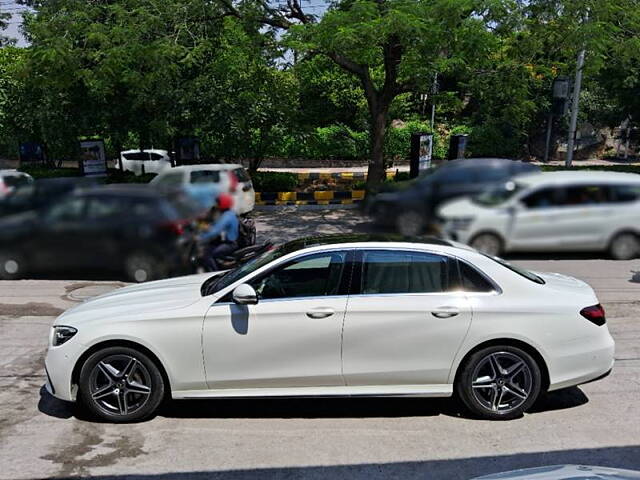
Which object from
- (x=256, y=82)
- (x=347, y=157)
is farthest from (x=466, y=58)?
(x=347, y=157)

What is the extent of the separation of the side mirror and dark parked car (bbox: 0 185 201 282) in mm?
2021

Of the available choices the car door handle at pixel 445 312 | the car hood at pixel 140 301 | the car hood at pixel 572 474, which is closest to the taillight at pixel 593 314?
the car door handle at pixel 445 312

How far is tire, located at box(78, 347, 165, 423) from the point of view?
4777mm

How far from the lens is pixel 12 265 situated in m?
2.65

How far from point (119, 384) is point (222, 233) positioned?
238 centimetres

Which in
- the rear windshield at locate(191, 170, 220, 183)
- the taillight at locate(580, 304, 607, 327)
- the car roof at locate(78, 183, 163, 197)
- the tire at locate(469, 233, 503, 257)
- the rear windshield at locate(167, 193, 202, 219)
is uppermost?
the car roof at locate(78, 183, 163, 197)

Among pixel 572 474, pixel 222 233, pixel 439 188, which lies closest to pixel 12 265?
pixel 222 233

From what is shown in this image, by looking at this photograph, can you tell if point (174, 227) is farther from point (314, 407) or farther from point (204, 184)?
point (314, 407)

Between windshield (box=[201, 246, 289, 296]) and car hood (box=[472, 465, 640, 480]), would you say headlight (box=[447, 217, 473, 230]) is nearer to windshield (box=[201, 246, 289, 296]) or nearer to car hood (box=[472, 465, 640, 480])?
car hood (box=[472, 465, 640, 480])

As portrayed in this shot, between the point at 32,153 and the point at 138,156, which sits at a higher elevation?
the point at 32,153

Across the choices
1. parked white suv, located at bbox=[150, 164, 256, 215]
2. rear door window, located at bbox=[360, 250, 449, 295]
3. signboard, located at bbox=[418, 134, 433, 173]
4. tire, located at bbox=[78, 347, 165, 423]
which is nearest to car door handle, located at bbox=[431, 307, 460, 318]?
rear door window, located at bbox=[360, 250, 449, 295]

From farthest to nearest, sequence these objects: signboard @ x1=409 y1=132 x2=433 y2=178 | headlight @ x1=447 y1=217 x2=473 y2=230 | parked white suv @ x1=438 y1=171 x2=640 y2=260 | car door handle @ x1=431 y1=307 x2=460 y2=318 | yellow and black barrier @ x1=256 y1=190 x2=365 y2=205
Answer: yellow and black barrier @ x1=256 y1=190 x2=365 y2=205 < signboard @ x1=409 y1=132 x2=433 y2=178 < car door handle @ x1=431 y1=307 x2=460 y2=318 < headlight @ x1=447 y1=217 x2=473 y2=230 < parked white suv @ x1=438 y1=171 x2=640 y2=260

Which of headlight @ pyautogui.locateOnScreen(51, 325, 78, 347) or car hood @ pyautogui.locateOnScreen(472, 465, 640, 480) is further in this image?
headlight @ pyautogui.locateOnScreen(51, 325, 78, 347)

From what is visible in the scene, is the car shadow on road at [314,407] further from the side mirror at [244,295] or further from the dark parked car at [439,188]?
the dark parked car at [439,188]
